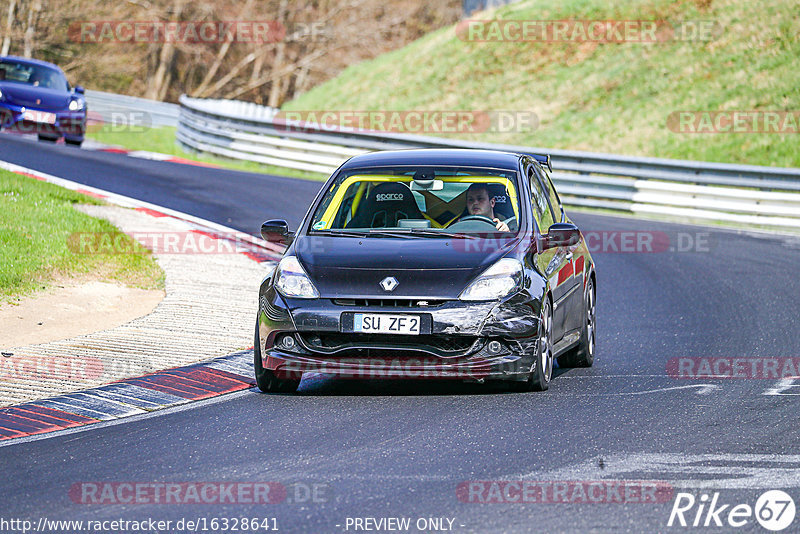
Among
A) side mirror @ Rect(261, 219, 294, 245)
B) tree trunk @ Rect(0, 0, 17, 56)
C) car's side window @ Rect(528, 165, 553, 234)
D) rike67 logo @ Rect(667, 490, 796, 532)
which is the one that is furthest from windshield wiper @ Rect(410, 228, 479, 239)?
tree trunk @ Rect(0, 0, 17, 56)

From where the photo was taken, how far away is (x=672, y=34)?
1483 inches

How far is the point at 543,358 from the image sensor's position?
27.3 feet

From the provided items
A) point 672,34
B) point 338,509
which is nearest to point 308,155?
point 672,34

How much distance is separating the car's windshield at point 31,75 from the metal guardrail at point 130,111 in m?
10.8

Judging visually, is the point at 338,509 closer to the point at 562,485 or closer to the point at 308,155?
the point at 562,485

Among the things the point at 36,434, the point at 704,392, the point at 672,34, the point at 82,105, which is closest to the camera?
the point at 36,434

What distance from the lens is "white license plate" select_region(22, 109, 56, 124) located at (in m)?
25.4

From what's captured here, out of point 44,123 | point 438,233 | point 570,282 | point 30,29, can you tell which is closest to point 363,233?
point 438,233

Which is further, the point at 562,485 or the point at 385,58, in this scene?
the point at 385,58

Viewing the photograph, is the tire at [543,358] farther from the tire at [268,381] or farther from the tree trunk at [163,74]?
the tree trunk at [163,74]

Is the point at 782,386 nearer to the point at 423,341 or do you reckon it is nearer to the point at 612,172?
the point at 423,341

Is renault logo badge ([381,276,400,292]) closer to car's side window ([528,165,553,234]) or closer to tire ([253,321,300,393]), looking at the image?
tire ([253,321,300,393])

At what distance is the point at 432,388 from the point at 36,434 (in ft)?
8.93

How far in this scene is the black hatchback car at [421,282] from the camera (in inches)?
312
